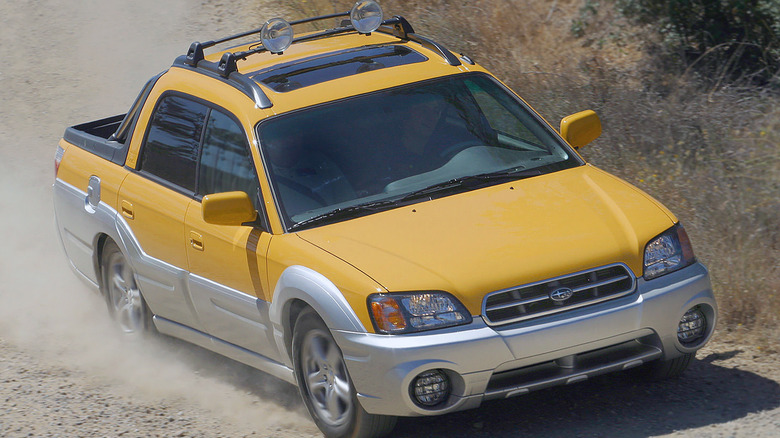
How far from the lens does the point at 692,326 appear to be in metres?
5.19

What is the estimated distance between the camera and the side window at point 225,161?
5762 mm

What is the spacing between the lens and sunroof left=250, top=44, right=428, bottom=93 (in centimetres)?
605

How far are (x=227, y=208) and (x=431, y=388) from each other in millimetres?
1378

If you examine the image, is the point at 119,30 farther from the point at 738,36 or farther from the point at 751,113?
the point at 751,113

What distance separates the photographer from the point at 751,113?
8.62 m

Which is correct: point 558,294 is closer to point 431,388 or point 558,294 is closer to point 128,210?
Answer: point 431,388

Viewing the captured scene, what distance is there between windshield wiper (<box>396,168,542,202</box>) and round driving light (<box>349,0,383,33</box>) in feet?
4.56

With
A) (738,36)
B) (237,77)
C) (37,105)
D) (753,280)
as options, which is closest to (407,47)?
(237,77)

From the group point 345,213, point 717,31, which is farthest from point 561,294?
point 717,31

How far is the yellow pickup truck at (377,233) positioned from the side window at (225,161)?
0.01 m

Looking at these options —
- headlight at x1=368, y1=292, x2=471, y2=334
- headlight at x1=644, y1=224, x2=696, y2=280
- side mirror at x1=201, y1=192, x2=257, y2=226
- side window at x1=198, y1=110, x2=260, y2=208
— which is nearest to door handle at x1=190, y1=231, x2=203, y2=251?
side window at x1=198, y1=110, x2=260, y2=208

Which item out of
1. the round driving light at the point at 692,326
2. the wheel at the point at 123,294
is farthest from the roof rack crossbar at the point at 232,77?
the round driving light at the point at 692,326

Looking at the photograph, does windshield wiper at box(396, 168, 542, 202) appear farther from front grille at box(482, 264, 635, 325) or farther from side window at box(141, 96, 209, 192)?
side window at box(141, 96, 209, 192)

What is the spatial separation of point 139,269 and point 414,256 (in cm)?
232
